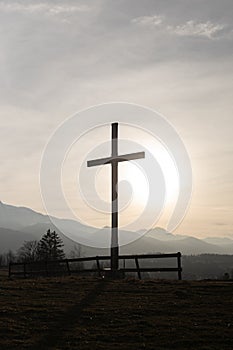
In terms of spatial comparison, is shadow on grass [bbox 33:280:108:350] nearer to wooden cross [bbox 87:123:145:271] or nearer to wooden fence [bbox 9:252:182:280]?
wooden fence [bbox 9:252:182:280]

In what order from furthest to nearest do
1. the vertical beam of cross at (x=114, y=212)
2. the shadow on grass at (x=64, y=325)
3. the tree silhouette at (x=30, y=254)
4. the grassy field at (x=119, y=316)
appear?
the tree silhouette at (x=30, y=254) → the vertical beam of cross at (x=114, y=212) → the grassy field at (x=119, y=316) → the shadow on grass at (x=64, y=325)

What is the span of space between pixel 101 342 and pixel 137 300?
18.2 feet

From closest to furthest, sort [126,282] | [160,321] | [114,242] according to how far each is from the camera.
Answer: [160,321] → [126,282] → [114,242]

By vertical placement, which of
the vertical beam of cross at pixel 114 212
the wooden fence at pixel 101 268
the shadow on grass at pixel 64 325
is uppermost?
the vertical beam of cross at pixel 114 212

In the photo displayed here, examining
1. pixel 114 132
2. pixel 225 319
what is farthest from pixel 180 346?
pixel 114 132

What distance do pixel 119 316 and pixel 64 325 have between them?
179 centimetres

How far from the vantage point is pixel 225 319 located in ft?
49.7

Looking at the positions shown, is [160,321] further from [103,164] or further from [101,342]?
[103,164]

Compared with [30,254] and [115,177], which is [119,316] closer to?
[115,177]

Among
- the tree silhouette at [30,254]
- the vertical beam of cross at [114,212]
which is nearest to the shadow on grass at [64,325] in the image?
the vertical beam of cross at [114,212]

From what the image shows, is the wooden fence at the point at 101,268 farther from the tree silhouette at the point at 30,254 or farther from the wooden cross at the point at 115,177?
the tree silhouette at the point at 30,254

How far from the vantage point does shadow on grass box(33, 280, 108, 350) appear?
1288 centimetres

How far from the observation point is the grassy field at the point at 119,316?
1301 centimetres

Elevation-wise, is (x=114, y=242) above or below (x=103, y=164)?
below
